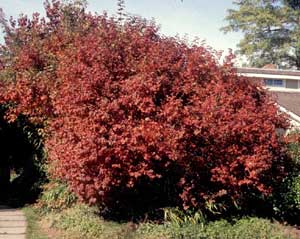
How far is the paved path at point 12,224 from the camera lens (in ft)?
30.5

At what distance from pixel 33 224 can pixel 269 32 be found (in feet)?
107

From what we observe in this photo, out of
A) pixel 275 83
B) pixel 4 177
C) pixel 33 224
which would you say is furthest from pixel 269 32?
pixel 33 224

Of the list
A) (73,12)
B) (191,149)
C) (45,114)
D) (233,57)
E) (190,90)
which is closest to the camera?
(191,149)

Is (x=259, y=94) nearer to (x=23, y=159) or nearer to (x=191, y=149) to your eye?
(x=191, y=149)

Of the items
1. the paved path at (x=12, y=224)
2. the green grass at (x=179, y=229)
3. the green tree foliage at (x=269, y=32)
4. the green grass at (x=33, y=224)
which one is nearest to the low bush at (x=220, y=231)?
the green grass at (x=179, y=229)

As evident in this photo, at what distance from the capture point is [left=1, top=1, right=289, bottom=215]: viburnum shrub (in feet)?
27.8

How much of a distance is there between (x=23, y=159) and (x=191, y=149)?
795cm

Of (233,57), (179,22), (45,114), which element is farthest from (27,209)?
(179,22)

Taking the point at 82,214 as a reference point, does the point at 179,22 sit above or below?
above

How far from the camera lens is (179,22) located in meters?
14.8

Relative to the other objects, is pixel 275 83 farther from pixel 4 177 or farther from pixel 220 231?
pixel 220 231

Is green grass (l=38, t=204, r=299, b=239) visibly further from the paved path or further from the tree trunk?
the tree trunk

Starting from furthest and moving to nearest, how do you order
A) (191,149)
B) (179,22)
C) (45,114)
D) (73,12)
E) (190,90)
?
(179,22)
(73,12)
(45,114)
(190,90)
(191,149)

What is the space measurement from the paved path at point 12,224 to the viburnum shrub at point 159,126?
4.32ft
